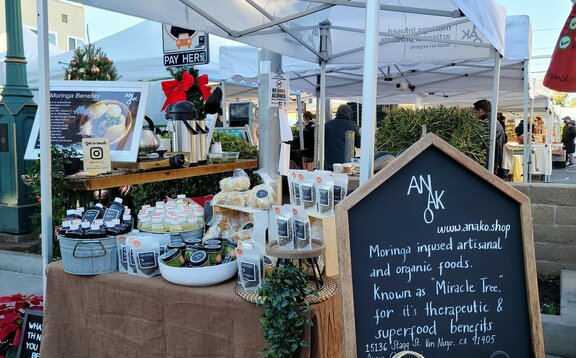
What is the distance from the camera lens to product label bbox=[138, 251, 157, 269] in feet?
6.95

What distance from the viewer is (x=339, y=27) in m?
4.94

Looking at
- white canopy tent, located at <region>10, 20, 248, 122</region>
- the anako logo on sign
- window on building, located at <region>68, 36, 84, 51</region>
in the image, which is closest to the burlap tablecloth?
the anako logo on sign

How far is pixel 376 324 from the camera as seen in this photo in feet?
5.14

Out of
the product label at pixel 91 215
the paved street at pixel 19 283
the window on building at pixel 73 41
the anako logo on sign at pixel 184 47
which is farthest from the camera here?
the window on building at pixel 73 41

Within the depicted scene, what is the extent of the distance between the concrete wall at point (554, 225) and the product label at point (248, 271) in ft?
10.1

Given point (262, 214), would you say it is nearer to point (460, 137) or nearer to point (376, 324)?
point (376, 324)

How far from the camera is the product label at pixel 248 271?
1.90 m

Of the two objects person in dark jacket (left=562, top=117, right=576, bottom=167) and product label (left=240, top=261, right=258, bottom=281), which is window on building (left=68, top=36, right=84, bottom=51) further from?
product label (left=240, top=261, right=258, bottom=281)

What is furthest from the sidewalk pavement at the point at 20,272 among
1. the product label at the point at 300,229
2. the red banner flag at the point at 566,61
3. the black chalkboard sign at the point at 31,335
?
the red banner flag at the point at 566,61

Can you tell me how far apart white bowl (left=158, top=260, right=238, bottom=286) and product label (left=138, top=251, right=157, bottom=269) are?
10 cm

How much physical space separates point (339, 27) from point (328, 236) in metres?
3.49

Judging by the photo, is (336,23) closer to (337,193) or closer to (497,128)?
(497,128)

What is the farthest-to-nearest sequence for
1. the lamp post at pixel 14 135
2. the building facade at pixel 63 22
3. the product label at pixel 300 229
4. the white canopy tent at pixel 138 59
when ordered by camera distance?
the building facade at pixel 63 22
the white canopy tent at pixel 138 59
the lamp post at pixel 14 135
the product label at pixel 300 229

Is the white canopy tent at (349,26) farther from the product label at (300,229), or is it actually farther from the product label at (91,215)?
the product label at (91,215)
